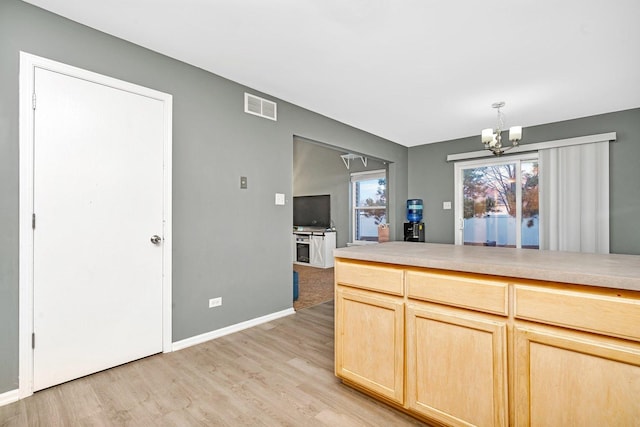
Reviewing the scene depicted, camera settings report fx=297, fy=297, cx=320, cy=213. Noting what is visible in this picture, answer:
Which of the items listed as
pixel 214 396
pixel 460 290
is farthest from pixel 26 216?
pixel 460 290

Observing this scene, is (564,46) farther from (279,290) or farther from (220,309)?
(220,309)

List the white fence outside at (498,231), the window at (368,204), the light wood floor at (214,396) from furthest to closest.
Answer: the window at (368,204)
the white fence outside at (498,231)
the light wood floor at (214,396)

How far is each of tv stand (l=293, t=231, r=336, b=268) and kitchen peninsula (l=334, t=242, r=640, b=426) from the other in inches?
183

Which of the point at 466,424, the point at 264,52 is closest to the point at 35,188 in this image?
the point at 264,52

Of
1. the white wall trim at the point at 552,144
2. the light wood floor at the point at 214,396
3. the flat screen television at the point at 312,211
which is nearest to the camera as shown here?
the light wood floor at the point at 214,396

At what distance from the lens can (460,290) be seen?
1448mm

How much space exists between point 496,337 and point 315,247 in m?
5.43

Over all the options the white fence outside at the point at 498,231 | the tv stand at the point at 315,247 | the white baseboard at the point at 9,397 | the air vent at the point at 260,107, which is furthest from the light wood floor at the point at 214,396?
the tv stand at the point at 315,247

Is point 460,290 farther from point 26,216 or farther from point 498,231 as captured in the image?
point 498,231

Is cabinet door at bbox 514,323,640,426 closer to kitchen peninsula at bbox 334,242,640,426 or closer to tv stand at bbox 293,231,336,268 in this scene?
kitchen peninsula at bbox 334,242,640,426

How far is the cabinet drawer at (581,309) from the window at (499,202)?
13.4ft

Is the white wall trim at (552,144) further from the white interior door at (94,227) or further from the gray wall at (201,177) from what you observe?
the white interior door at (94,227)

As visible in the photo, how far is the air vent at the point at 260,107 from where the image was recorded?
10.2ft

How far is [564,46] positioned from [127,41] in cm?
352
